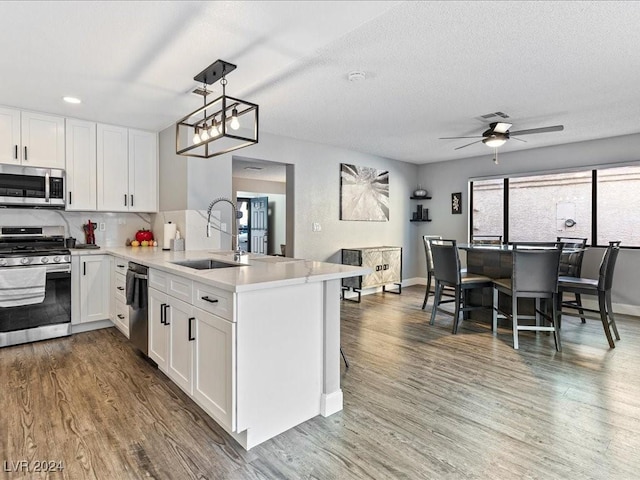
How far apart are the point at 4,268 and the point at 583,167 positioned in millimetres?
6983

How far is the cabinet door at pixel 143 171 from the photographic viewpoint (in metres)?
4.39

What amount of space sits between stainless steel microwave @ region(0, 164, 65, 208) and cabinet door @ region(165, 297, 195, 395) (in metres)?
2.38

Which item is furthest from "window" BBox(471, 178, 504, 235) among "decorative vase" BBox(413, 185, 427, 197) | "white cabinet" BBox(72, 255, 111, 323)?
"white cabinet" BBox(72, 255, 111, 323)

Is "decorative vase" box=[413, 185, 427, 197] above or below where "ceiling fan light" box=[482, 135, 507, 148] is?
below

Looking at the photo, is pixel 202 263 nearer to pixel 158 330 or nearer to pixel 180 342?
pixel 158 330

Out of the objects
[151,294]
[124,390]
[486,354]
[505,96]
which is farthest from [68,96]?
[486,354]

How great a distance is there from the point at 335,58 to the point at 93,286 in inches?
132

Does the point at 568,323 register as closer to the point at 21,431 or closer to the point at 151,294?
the point at 151,294

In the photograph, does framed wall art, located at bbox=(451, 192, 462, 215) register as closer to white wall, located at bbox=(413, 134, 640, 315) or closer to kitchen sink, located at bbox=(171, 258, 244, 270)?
white wall, located at bbox=(413, 134, 640, 315)

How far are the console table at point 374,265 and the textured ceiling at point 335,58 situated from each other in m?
2.16

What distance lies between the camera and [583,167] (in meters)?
5.24

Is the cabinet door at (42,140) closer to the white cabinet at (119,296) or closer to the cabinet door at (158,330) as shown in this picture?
the white cabinet at (119,296)

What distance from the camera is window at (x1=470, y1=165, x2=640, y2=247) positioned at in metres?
4.95

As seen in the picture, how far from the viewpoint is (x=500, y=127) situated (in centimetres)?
423
